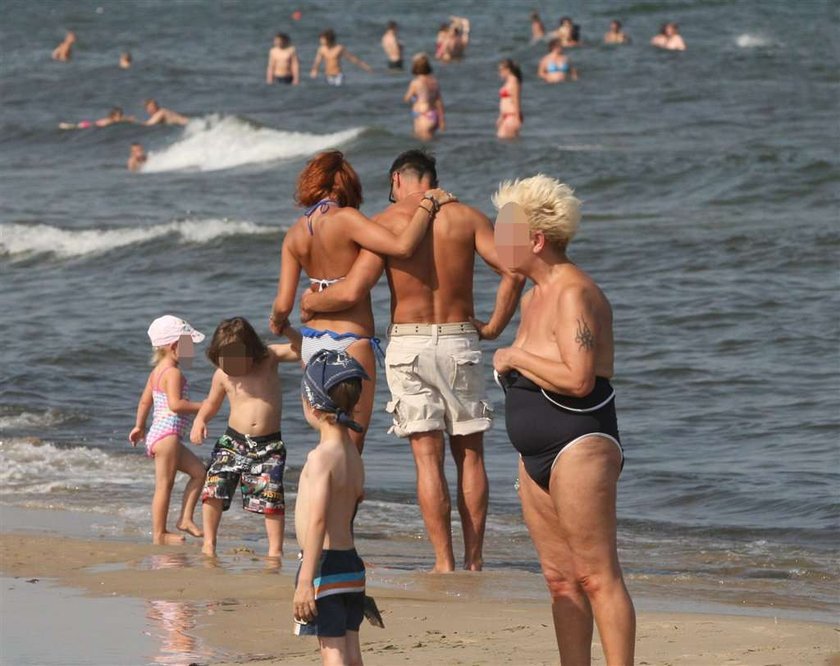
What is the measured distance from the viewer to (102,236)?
18.1m

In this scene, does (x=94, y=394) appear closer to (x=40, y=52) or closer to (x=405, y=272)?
(x=405, y=272)

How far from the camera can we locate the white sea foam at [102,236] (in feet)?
58.2

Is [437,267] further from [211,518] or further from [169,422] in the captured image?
[169,422]

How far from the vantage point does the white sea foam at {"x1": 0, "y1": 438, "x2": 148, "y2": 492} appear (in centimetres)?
886

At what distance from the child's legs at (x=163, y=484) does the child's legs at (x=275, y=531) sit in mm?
666

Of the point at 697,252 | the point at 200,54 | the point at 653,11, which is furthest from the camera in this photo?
the point at 653,11

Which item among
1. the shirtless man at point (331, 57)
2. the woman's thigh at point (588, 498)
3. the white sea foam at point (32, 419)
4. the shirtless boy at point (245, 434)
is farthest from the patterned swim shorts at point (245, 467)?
the shirtless man at point (331, 57)

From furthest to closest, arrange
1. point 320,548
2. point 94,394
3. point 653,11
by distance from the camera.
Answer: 1. point 653,11
2. point 94,394
3. point 320,548

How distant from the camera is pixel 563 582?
14.6ft

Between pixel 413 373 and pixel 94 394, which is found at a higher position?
pixel 413 373

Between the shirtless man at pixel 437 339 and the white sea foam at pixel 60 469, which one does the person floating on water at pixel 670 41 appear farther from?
the shirtless man at pixel 437 339

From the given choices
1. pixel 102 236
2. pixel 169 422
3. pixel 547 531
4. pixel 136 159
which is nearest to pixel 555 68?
pixel 136 159

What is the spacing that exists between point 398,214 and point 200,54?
34.0 m

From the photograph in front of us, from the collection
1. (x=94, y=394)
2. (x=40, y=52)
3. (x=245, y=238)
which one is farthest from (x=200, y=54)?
(x=94, y=394)
